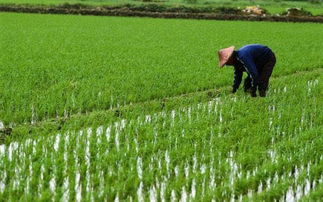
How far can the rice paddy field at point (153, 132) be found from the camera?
10.6 ft

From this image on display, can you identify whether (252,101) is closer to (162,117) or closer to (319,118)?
(319,118)

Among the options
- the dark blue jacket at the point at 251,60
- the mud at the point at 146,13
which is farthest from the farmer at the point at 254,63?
the mud at the point at 146,13

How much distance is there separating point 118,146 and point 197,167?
798 mm

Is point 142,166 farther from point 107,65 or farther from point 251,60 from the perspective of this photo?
point 107,65

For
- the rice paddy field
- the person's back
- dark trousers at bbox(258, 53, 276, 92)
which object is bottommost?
the rice paddy field

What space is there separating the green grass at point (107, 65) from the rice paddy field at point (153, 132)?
0.03 m

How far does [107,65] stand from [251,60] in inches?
137

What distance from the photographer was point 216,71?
7879 mm

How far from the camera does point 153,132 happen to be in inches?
172

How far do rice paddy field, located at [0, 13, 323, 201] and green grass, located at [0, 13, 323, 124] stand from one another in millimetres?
29

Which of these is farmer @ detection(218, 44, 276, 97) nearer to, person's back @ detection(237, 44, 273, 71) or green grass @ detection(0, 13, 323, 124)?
person's back @ detection(237, 44, 273, 71)

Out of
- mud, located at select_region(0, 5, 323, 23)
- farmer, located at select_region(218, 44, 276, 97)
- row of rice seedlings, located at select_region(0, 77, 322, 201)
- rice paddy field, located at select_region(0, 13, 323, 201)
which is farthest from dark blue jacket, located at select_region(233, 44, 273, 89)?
mud, located at select_region(0, 5, 323, 23)

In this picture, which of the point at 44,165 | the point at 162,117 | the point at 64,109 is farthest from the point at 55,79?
the point at 44,165

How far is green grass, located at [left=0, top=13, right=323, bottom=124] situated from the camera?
5516mm
